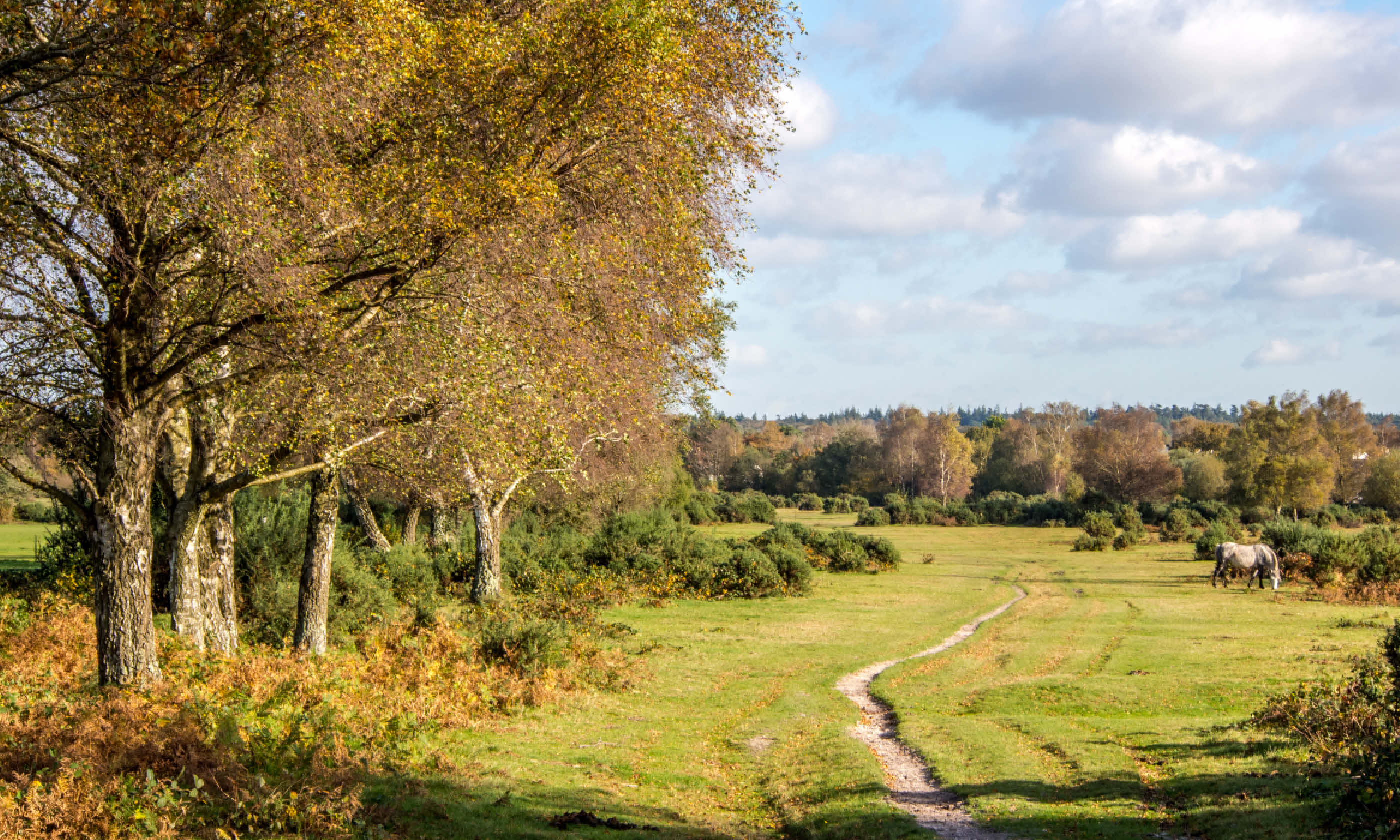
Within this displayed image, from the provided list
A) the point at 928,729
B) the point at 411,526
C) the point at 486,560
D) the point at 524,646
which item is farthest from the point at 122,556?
the point at 411,526

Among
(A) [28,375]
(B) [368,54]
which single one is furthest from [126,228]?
(B) [368,54]

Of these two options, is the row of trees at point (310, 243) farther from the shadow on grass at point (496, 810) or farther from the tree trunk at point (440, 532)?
the tree trunk at point (440, 532)

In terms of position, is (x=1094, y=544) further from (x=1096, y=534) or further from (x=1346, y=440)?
(x=1346, y=440)

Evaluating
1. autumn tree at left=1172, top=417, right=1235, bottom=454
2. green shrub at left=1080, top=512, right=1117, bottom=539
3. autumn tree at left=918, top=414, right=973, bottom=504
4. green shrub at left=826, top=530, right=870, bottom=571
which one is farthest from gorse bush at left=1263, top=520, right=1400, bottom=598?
Result: autumn tree at left=918, top=414, right=973, bottom=504

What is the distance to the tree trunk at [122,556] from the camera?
11414mm

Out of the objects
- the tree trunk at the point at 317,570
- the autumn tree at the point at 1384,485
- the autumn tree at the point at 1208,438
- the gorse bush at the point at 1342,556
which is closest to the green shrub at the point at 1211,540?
the gorse bush at the point at 1342,556

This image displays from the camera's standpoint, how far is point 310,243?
37.5ft

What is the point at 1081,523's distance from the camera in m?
77.6

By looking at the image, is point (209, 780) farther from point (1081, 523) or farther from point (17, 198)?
point (1081, 523)

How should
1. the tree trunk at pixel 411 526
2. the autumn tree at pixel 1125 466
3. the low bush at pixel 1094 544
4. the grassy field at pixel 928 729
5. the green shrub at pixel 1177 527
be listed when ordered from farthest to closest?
1. the autumn tree at pixel 1125 466
2. the green shrub at pixel 1177 527
3. the low bush at pixel 1094 544
4. the tree trunk at pixel 411 526
5. the grassy field at pixel 928 729

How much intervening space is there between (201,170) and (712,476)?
116m

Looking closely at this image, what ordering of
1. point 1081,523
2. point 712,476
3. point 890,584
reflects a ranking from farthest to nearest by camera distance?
point 712,476
point 1081,523
point 890,584

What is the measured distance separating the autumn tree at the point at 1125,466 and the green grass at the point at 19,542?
79.0 metres

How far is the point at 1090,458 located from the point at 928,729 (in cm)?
8111
